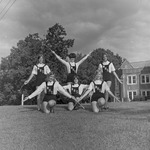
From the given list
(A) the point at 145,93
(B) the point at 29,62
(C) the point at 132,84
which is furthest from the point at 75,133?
(C) the point at 132,84

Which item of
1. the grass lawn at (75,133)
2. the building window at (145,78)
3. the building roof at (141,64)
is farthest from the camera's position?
the building roof at (141,64)

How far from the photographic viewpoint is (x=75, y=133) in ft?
24.2

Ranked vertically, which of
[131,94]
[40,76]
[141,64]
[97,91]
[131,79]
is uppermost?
[141,64]

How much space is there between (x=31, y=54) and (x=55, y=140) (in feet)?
139

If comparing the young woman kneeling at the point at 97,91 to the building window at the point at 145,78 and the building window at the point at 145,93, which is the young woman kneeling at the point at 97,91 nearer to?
the building window at the point at 145,93

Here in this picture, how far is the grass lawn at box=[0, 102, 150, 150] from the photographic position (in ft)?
20.9

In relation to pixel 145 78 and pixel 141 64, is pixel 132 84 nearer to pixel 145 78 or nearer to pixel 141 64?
pixel 145 78

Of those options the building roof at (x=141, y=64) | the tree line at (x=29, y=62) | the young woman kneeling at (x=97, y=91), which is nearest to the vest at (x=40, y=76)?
the young woman kneeling at (x=97, y=91)

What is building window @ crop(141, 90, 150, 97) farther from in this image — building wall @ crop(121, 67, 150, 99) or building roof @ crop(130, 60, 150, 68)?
building roof @ crop(130, 60, 150, 68)

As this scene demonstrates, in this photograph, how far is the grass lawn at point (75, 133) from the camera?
251 inches

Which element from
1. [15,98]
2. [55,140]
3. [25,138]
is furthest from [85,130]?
[15,98]

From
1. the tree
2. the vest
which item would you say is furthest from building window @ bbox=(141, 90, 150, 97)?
the vest

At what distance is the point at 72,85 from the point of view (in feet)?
39.9

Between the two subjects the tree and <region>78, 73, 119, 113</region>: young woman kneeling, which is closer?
<region>78, 73, 119, 113</region>: young woman kneeling
